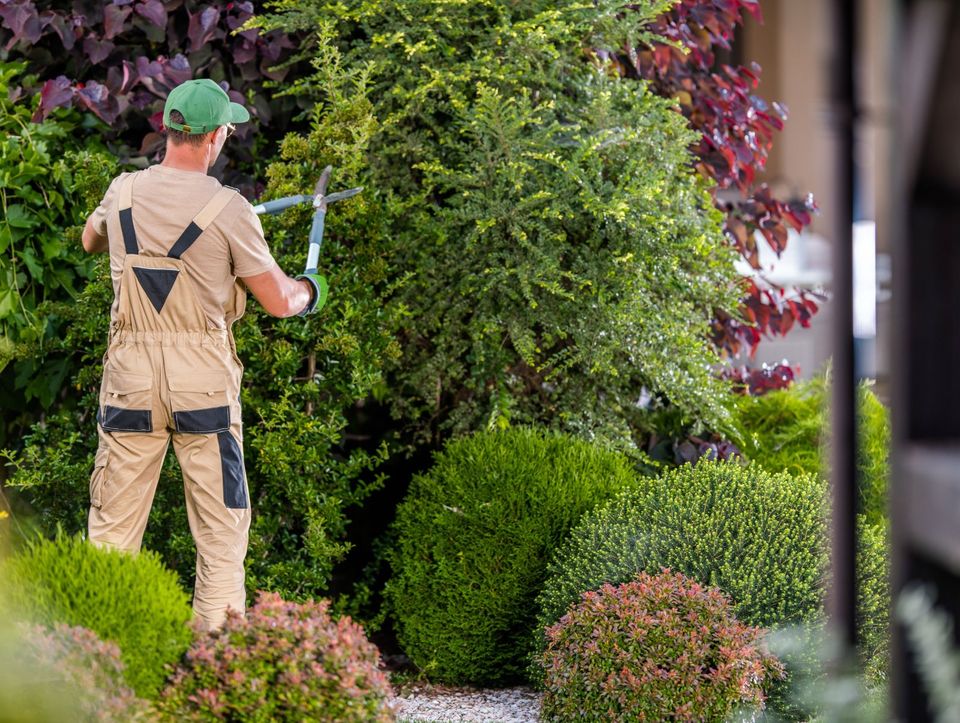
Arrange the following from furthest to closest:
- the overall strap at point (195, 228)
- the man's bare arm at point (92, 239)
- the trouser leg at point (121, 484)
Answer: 1. the man's bare arm at point (92, 239)
2. the trouser leg at point (121, 484)
3. the overall strap at point (195, 228)

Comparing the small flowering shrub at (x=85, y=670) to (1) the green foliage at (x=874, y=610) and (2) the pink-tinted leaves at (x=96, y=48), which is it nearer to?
(1) the green foliage at (x=874, y=610)

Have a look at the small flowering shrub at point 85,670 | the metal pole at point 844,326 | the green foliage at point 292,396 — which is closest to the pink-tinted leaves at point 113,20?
the green foliage at point 292,396

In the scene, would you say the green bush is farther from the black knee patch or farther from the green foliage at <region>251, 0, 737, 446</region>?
the green foliage at <region>251, 0, 737, 446</region>

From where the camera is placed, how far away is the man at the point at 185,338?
3.77 meters

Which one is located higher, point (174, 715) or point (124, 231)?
point (124, 231)

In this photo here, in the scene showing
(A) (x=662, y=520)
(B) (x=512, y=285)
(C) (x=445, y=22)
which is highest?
(C) (x=445, y=22)

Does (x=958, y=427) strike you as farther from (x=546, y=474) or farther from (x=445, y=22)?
(x=445, y=22)

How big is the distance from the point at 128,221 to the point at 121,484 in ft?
2.84

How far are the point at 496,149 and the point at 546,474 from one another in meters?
1.47

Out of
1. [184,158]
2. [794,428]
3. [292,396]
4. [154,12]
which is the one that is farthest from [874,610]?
[154,12]

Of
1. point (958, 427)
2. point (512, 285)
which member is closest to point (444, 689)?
point (512, 285)

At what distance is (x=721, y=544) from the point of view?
13.9 feet

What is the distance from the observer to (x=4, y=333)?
15.9ft

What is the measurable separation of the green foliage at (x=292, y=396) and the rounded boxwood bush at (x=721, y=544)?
105cm
